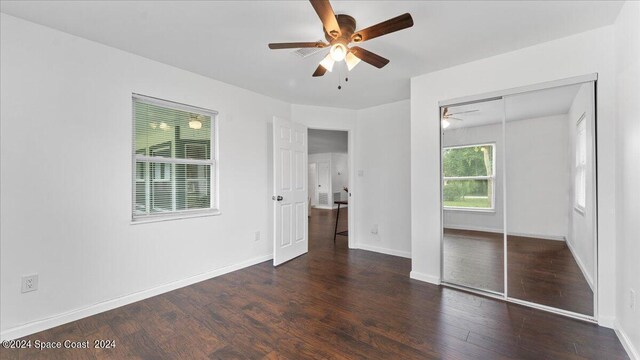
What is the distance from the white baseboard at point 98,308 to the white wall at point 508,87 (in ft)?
8.34

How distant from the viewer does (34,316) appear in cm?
210

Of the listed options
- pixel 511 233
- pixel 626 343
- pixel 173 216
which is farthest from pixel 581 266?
pixel 173 216

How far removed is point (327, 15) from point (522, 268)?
3.08 metres

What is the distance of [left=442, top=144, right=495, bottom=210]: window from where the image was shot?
280cm

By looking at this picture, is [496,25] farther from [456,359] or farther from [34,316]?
[34,316]

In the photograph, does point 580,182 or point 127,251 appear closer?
point 580,182

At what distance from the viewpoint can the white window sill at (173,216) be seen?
2.74m

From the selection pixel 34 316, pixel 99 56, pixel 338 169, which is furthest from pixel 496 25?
pixel 338 169

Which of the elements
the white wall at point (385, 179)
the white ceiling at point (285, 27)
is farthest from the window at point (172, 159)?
the white wall at point (385, 179)

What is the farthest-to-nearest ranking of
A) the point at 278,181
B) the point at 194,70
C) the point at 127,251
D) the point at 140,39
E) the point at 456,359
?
the point at 278,181, the point at 194,70, the point at 127,251, the point at 140,39, the point at 456,359

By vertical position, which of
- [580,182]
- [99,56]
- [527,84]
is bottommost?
[580,182]

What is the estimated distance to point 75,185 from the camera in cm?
230

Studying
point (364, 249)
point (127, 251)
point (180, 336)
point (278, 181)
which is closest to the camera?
point (180, 336)

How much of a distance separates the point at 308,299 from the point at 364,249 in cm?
209
